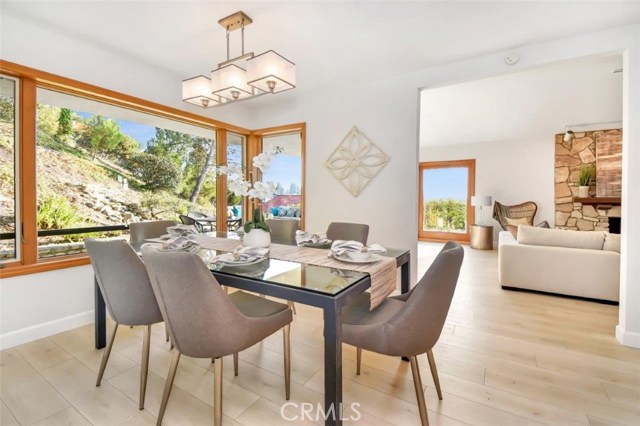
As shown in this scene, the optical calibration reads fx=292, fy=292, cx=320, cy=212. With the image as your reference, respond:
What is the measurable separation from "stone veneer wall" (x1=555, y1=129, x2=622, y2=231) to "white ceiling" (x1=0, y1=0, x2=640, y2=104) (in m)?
4.50

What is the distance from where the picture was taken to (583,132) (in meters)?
5.72

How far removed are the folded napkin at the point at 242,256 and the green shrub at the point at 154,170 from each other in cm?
205

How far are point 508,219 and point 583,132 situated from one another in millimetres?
2127

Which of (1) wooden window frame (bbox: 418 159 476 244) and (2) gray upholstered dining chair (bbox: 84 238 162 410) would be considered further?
(1) wooden window frame (bbox: 418 159 476 244)

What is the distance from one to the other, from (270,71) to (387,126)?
5.77ft

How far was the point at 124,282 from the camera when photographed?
1686 mm

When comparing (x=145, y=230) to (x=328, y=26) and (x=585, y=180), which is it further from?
(x=585, y=180)

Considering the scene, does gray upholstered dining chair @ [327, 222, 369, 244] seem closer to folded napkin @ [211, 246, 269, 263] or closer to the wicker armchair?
folded napkin @ [211, 246, 269, 263]

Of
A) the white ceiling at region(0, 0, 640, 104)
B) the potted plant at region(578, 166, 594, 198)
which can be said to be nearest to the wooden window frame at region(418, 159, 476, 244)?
the potted plant at region(578, 166, 594, 198)

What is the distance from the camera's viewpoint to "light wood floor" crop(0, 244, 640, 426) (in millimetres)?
1502

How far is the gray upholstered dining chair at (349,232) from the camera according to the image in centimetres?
256

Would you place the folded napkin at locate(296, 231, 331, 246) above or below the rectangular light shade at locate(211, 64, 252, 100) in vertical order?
below

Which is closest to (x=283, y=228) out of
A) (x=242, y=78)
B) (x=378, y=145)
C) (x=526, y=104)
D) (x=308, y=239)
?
(x=308, y=239)

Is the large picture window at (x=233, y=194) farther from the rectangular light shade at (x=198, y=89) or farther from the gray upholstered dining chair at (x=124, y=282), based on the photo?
the gray upholstered dining chair at (x=124, y=282)
